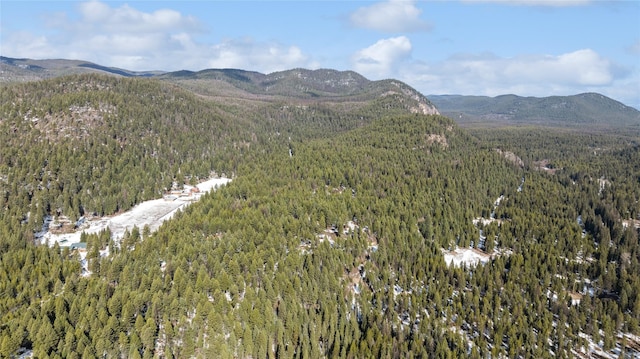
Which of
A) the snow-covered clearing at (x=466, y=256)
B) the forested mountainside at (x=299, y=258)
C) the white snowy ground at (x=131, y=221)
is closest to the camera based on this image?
the forested mountainside at (x=299, y=258)

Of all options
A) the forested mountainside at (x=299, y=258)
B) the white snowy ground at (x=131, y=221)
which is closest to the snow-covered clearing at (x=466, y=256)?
the forested mountainside at (x=299, y=258)

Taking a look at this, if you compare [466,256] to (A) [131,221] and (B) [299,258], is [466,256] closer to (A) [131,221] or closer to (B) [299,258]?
(B) [299,258]

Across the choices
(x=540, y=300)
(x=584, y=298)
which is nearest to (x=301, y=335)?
(x=540, y=300)

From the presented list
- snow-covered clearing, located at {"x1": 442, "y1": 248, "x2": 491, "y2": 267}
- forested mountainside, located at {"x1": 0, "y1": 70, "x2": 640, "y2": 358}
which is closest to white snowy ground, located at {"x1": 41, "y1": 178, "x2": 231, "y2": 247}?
forested mountainside, located at {"x1": 0, "y1": 70, "x2": 640, "y2": 358}

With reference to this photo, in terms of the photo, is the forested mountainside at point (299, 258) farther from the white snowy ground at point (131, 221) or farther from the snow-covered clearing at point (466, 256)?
the white snowy ground at point (131, 221)

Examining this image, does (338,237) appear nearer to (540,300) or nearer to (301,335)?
(301,335)

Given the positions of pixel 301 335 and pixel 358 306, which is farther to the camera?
pixel 358 306
